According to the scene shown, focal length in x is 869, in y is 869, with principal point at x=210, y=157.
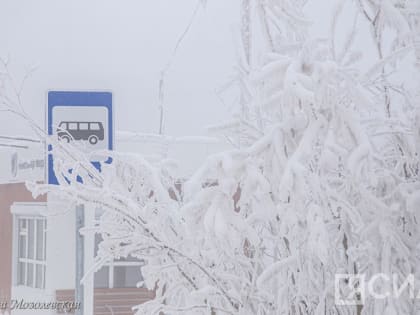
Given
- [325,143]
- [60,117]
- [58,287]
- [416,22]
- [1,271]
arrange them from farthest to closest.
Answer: [1,271] → [58,287] → [60,117] → [416,22] → [325,143]

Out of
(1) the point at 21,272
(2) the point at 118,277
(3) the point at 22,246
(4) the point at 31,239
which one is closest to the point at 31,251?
(4) the point at 31,239

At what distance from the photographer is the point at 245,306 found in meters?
3.29

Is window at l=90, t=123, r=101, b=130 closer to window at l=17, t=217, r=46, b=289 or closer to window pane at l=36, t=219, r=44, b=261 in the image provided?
window at l=17, t=217, r=46, b=289

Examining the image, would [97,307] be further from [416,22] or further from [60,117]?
[416,22]

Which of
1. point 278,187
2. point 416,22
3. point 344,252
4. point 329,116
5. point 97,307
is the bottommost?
point 97,307

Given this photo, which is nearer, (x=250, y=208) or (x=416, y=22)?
(x=416, y=22)

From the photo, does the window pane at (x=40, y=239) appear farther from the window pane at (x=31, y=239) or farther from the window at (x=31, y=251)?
the window pane at (x=31, y=239)

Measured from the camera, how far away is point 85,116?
200 inches

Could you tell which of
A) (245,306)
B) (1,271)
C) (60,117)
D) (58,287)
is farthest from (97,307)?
(245,306)

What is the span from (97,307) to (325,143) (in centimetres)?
1287

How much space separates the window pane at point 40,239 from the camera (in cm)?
1692

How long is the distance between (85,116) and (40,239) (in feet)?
40.7

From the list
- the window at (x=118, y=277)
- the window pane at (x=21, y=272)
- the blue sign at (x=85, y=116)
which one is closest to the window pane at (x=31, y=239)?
the window pane at (x=21, y=272)

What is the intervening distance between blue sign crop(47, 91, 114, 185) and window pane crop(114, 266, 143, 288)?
9.84 m
